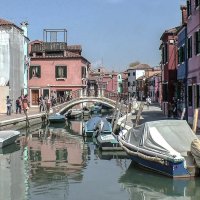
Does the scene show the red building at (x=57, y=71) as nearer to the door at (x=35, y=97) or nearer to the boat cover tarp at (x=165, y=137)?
the door at (x=35, y=97)

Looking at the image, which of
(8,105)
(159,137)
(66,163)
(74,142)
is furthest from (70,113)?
(159,137)

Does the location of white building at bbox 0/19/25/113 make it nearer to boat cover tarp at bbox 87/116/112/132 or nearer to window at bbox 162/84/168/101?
window at bbox 162/84/168/101

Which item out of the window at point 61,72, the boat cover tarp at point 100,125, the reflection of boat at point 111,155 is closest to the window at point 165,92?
the boat cover tarp at point 100,125

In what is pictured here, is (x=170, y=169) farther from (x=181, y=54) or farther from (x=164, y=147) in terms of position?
Answer: (x=181, y=54)

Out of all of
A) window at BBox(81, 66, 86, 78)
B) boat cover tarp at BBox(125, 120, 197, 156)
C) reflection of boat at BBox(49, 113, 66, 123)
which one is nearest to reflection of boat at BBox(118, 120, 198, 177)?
boat cover tarp at BBox(125, 120, 197, 156)

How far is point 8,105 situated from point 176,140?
22.8 meters

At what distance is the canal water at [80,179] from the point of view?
450 inches

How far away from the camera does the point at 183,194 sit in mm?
11406

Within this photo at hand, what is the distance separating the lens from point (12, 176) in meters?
13.9

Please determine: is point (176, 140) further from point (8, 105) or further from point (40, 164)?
point (8, 105)

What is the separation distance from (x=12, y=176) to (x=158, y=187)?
4.54m

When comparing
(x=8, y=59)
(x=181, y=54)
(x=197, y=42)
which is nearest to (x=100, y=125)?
(x=197, y=42)

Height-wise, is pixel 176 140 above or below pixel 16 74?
below

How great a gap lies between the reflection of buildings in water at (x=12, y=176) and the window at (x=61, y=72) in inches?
1257
